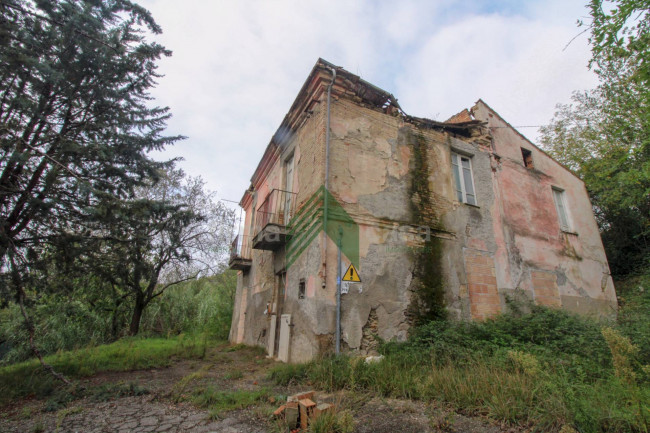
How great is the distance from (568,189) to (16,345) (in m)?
21.4

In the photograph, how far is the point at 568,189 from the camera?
39.2ft

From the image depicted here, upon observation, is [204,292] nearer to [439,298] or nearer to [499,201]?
[439,298]

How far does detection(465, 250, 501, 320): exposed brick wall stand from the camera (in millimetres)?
8094

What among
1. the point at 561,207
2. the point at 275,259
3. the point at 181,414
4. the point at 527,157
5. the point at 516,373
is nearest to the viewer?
the point at 181,414

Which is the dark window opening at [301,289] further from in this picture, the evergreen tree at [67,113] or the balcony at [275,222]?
the evergreen tree at [67,113]

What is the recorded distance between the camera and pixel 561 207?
38.1 feet

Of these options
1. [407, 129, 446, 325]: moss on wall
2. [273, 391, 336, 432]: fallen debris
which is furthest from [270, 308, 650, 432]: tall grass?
[273, 391, 336, 432]: fallen debris

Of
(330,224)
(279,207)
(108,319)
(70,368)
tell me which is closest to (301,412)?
(330,224)

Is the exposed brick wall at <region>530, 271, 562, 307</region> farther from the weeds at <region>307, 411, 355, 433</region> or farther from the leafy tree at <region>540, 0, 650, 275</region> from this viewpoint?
the weeds at <region>307, 411, 355, 433</region>

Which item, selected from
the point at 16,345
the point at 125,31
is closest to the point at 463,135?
the point at 125,31

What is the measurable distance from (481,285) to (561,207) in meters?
5.99

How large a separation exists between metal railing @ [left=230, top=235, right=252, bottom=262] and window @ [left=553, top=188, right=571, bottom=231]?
11.5m

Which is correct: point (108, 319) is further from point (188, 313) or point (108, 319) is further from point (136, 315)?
point (188, 313)

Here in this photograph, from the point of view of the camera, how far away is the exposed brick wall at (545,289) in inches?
364
